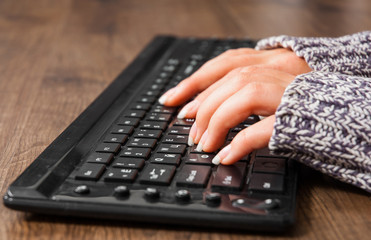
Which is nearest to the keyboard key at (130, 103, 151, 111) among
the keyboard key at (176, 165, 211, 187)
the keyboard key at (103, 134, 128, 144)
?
the keyboard key at (103, 134, 128, 144)

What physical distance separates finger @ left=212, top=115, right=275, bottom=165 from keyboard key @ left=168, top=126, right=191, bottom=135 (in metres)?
0.09

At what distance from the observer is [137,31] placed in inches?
52.8

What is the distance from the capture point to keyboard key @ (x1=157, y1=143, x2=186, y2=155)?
59cm

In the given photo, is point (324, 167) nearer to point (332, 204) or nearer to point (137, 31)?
point (332, 204)

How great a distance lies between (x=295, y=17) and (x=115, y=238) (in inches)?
43.1

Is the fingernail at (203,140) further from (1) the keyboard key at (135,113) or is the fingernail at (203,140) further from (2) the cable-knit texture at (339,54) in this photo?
(2) the cable-knit texture at (339,54)

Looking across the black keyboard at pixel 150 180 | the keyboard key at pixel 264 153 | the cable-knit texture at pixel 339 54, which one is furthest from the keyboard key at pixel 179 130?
the cable-knit texture at pixel 339 54

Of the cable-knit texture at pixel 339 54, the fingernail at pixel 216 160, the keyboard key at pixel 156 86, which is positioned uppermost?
the cable-knit texture at pixel 339 54

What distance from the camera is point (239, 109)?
1.99 feet

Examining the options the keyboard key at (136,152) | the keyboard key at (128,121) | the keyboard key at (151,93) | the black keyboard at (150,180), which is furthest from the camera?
the keyboard key at (151,93)

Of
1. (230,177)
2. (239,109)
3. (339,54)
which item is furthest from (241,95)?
A: (339,54)

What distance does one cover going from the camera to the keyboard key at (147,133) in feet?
2.09

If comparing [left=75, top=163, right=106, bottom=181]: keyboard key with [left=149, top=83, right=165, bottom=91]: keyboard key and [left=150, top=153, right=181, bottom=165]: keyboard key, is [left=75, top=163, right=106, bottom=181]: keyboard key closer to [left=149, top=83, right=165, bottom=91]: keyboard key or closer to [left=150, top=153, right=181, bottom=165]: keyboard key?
[left=150, top=153, right=181, bottom=165]: keyboard key

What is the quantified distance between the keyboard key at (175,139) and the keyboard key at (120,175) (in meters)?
0.09
